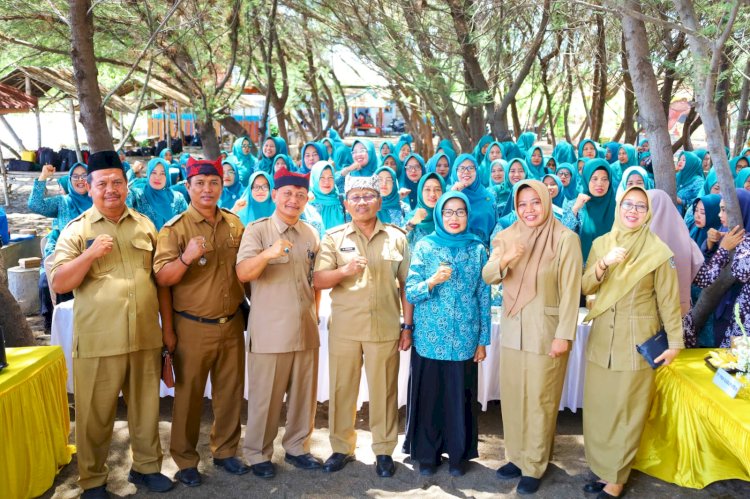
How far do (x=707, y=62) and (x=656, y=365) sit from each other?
6.76 ft

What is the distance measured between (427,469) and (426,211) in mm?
2197

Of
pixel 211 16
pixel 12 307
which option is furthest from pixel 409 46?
pixel 12 307

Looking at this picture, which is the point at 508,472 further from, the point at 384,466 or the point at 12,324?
the point at 12,324

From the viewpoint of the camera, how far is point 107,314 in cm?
314

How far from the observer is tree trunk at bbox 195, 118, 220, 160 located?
9.45 metres

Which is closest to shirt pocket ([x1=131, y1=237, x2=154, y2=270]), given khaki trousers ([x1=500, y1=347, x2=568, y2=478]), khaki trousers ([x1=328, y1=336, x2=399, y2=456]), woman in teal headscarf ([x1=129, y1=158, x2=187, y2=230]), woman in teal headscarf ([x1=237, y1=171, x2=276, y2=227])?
khaki trousers ([x1=328, y1=336, x2=399, y2=456])

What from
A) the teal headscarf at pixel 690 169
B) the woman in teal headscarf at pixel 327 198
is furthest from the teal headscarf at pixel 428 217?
the teal headscarf at pixel 690 169

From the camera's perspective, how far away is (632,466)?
3.56 m

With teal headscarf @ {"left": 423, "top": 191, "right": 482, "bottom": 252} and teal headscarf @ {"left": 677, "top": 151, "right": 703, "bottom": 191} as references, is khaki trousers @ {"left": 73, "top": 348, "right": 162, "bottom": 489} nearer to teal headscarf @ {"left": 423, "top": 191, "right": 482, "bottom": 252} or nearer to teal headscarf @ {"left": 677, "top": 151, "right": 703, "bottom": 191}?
teal headscarf @ {"left": 423, "top": 191, "right": 482, "bottom": 252}

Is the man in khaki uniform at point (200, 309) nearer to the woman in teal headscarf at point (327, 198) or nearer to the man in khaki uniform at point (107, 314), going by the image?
the man in khaki uniform at point (107, 314)

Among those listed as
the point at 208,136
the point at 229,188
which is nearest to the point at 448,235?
the point at 229,188

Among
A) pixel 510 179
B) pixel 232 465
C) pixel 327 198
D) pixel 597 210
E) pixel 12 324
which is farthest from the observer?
pixel 510 179

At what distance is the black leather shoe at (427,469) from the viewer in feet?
11.7

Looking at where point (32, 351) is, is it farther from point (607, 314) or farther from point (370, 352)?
point (607, 314)
